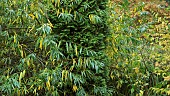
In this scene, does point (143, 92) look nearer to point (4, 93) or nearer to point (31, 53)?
point (31, 53)

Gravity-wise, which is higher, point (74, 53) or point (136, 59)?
point (74, 53)

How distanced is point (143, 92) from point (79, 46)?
2.93ft

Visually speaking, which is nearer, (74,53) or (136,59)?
(74,53)

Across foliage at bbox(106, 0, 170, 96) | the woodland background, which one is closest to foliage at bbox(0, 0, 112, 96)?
the woodland background

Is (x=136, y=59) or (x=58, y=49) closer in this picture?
(x=58, y=49)

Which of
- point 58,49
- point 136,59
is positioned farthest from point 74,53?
point 136,59

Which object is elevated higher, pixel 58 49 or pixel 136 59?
pixel 58 49

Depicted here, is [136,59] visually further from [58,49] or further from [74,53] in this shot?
[58,49]

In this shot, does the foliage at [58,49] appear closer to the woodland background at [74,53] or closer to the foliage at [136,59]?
the woodland background at [74,53]

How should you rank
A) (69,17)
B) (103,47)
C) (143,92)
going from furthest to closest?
(143,92) → (103,47) → (69,17)

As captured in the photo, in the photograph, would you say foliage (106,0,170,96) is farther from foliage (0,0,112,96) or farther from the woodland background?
foliage (0,0,112,96)

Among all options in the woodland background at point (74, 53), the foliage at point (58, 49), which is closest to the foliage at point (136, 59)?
the woodland background at point (74, 53)

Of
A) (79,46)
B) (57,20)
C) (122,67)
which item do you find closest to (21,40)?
(57,20)

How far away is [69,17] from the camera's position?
241cm
